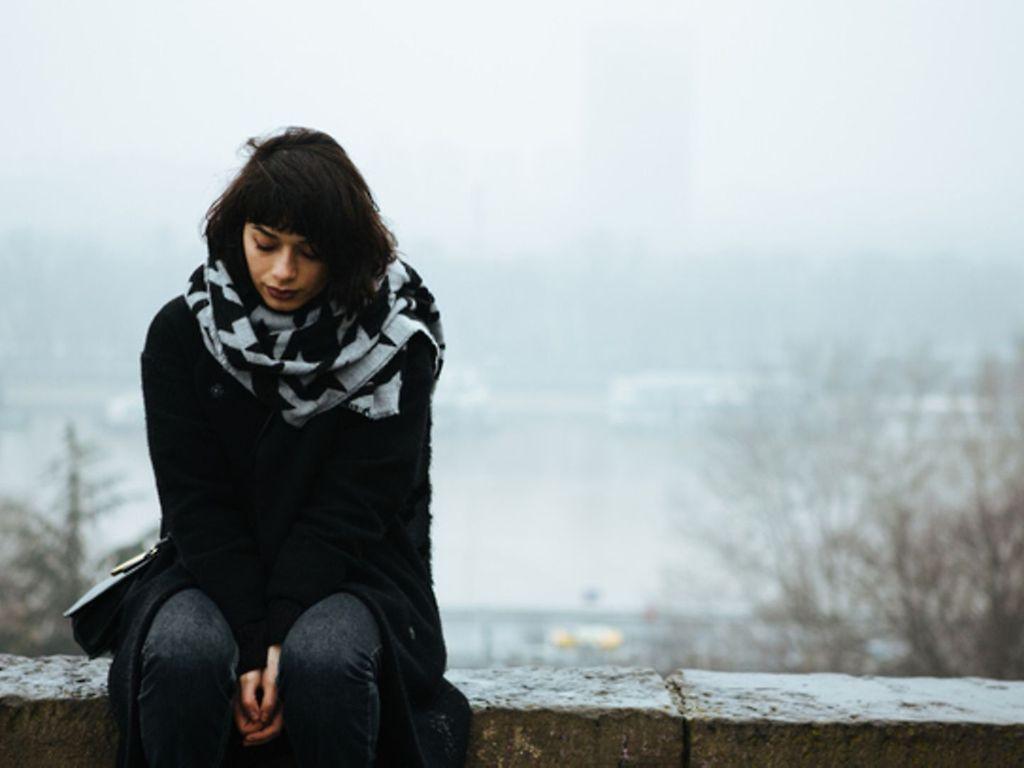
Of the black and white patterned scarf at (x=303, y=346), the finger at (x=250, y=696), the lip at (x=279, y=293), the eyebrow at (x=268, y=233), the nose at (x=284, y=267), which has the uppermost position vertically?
the eyebrow at (x=268, y=233)

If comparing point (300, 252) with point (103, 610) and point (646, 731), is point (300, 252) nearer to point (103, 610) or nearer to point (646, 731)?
point (103, 610)

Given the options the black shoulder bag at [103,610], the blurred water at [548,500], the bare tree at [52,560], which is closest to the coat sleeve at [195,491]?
the black shoulder bag at [103,610]

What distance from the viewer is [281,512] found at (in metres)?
1.84

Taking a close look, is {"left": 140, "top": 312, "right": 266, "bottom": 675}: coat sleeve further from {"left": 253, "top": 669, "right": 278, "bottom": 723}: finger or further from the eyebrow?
the eyebrow

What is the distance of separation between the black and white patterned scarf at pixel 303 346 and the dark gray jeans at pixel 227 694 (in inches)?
13.1

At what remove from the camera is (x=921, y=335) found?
33.5 metres

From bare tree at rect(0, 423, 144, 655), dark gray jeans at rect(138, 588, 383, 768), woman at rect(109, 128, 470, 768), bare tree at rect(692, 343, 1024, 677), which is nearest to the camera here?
dark gray jeans at rect(138, 588, 383, 768)

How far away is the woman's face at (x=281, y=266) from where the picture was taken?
1.82 meters

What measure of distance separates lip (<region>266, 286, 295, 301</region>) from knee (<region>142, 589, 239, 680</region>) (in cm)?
45

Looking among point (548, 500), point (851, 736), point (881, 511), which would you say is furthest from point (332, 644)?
point (548, 500)

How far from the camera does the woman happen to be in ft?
5.76

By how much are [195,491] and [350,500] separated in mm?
221

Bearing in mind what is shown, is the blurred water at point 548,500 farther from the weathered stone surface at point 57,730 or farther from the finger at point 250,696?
the finger at point 250,696

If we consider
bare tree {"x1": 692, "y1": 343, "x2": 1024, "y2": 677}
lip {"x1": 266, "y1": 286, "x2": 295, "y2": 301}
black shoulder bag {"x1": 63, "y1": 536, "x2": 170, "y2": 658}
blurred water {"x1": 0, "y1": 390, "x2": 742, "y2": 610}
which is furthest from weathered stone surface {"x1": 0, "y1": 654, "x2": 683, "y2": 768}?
blurred water {"x1": 0, "y1": 390, "x2": 742, "y2": 610}
